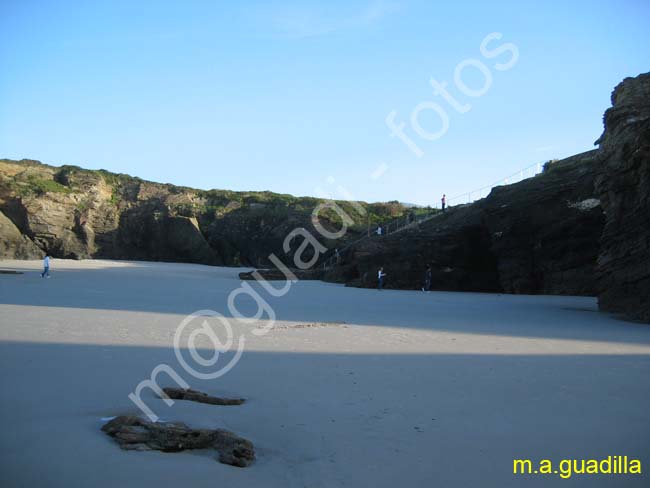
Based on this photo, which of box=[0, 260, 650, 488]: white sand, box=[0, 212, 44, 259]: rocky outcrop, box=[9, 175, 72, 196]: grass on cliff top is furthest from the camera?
box=[9, 175, 72, 196]: grass on cliff top

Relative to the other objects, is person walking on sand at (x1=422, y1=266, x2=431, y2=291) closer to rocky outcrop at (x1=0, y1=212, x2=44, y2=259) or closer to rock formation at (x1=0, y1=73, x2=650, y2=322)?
rock formation at (x1=0, y1=73, x2=650, y2=322)

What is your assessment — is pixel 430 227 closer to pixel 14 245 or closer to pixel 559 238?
pixel 559 238

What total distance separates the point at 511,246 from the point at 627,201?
8832 mm

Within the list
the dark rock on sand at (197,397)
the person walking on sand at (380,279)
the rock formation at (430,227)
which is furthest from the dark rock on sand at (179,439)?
the person walking on sand at (380,279)

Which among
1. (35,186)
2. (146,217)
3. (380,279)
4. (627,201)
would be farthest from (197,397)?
(146,217)

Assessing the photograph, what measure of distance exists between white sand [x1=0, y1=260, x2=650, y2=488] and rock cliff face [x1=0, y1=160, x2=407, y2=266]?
2951cm

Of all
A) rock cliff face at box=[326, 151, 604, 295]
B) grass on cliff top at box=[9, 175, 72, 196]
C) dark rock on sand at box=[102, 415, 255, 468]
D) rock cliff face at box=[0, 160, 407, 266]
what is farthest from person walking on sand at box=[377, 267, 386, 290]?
grass on cliff top at box=[9, 175, 72, 196]

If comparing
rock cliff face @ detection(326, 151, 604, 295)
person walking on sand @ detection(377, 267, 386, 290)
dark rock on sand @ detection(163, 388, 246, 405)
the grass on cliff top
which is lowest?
dark rock on sand @ detection(163, 388, 246, 405)

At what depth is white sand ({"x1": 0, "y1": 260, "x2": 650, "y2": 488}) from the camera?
2.72 m

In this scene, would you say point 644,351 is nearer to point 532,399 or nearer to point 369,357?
point 532,399

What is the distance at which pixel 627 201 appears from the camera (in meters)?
12.2

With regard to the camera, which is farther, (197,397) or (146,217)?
(146,217)

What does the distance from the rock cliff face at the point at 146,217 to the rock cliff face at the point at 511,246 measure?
41.7 feet

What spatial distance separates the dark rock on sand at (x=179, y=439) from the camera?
9.39 ft
